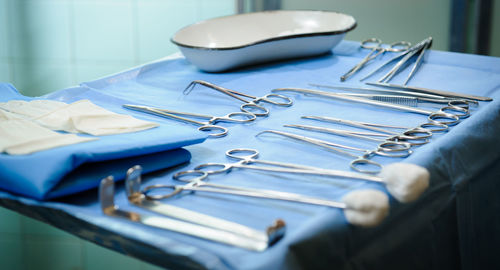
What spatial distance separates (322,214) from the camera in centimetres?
65

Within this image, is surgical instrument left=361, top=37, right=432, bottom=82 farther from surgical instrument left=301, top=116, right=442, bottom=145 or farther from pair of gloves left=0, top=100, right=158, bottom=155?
pair of gloves left=0, top=100, right=158, bottom=155

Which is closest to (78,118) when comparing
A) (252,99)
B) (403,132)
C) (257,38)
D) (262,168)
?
(262,168)

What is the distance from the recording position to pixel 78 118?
869 millimetres

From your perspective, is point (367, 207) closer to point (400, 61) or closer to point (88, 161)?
point (88, 161)

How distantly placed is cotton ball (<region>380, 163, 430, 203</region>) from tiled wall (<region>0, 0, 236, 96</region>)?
211cm

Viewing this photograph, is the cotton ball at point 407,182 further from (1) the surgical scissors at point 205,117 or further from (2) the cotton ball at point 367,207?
(1) the surgical scissors at point 205,117

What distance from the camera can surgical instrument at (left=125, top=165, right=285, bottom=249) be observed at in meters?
0.60

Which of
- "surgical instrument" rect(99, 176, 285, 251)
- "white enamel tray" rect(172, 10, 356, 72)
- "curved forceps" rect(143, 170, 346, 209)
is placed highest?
"white enamel tray" rect(172, 10, 356, 72)

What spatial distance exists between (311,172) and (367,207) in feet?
0.57

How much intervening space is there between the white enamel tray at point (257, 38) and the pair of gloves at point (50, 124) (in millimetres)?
411

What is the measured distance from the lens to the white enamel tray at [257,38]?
1.33 meters

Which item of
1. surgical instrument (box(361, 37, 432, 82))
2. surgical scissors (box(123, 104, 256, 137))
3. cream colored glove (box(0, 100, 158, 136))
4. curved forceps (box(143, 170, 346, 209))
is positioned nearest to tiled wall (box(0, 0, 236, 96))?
surgical instrument (box(361, 37, 432, 82))

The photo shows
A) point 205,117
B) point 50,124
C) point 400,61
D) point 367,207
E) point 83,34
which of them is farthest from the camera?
point 83,34

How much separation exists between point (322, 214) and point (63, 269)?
3.69 ft
